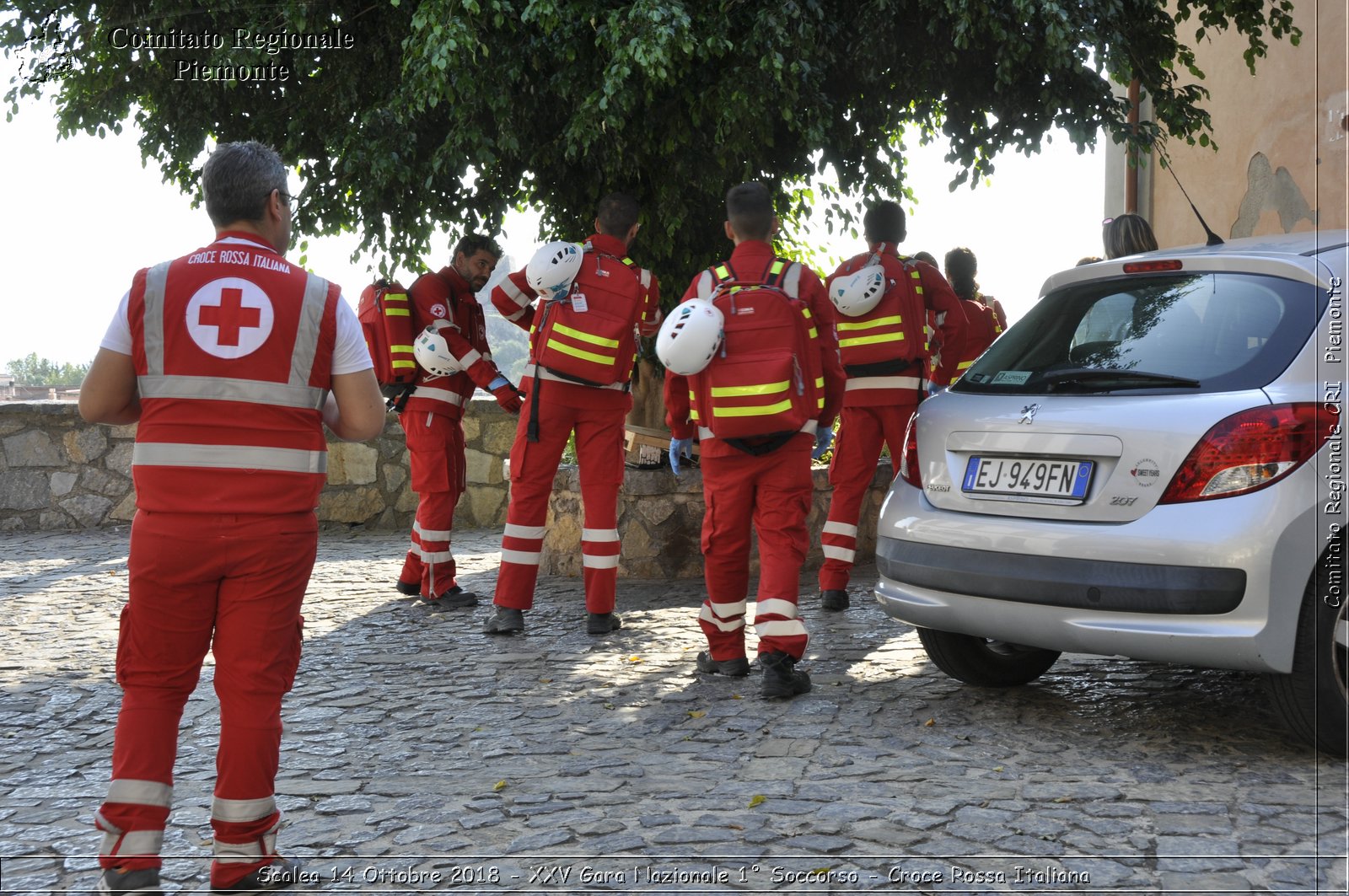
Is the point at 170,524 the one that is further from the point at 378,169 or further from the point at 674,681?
the point at 378,169

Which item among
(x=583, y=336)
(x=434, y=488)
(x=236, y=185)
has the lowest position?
(x=434, y=488)

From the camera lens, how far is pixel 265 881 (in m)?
3.29

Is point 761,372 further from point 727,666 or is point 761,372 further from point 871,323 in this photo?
point 871,323

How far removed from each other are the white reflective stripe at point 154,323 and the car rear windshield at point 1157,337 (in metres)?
2.90

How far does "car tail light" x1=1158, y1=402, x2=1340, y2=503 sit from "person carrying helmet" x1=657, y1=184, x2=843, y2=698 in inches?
65.3

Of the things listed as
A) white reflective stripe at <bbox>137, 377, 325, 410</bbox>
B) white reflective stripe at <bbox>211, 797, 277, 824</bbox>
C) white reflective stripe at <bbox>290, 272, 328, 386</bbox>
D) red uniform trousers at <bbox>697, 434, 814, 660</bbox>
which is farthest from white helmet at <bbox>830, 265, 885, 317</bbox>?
white reflective stripe at <bbox>211, 797, 277, 824</bbox>

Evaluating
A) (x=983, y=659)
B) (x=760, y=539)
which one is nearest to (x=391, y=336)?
(x=760, y=539)

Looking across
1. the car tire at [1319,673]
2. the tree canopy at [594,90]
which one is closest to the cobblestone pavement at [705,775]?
the car tire at [1319,673]

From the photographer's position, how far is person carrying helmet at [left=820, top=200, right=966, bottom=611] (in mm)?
6883

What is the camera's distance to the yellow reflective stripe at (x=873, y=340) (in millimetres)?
6887

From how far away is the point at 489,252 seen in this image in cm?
752

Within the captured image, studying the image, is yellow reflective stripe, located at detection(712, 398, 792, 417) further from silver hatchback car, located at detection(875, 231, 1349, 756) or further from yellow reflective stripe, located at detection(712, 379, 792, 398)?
silver hatchback car, located at detection(875, 231, 1349, 756)

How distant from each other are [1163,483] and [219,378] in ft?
9.21

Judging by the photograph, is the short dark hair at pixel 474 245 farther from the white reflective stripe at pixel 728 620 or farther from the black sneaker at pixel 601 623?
the white reflective stripe at pixel 728 620
